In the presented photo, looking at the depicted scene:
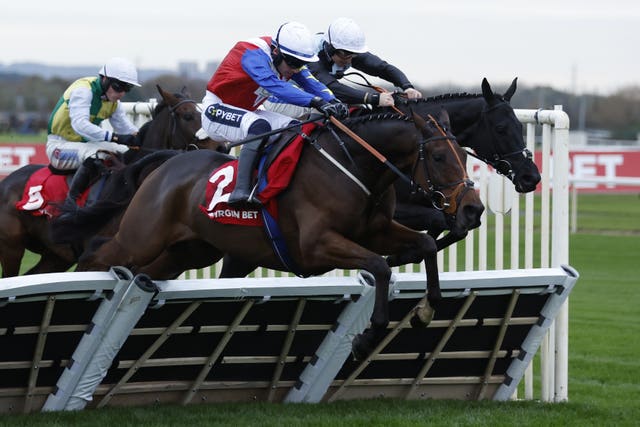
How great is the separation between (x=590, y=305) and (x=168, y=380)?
6214mm

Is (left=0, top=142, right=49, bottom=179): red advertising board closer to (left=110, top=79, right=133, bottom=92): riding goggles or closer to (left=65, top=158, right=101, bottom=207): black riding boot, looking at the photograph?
(left=110, top=79, right=133, bottom=92): riding goggles

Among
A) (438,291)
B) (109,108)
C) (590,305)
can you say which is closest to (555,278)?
(438,291)

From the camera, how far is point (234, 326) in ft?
18.1

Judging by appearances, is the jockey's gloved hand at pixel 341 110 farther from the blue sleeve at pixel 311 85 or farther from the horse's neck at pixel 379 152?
the blue sleeve at pixel 311 85

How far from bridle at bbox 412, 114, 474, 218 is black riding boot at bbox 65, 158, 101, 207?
2.92m

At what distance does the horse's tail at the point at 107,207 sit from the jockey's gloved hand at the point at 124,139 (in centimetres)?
37

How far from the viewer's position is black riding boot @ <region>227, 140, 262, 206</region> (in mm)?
6016

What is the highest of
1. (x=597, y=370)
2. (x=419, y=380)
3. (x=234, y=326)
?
(x=234, y=326)

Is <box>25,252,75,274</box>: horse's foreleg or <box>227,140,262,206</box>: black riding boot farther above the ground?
<box>227,140,262,206</box>: black riding boot

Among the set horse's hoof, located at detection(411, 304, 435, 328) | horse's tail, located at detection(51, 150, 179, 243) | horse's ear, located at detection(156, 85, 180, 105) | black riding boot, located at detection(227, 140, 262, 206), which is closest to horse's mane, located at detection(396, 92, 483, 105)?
black riding boot, located at detection(227, 140, 262, 206)

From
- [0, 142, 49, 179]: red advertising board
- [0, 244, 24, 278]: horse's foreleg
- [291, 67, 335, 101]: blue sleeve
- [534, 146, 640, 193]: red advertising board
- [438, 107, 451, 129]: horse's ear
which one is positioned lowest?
[534, 146, 640, 193]: red advertising board

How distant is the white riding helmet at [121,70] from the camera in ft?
26.2

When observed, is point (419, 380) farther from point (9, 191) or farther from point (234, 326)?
point (9, 191)

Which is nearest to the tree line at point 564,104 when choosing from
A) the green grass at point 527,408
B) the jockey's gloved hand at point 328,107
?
the green grass at point 527,408
